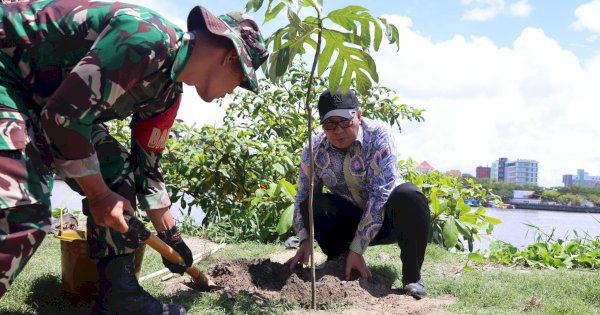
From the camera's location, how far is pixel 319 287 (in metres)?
2.55

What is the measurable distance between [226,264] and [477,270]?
162cm

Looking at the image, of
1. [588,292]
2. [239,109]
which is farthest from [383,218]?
[239,109]

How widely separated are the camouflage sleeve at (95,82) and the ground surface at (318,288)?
1.15 meters

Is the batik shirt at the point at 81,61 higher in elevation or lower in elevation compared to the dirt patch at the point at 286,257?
higher

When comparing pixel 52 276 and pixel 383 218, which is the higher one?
pixel 383 218

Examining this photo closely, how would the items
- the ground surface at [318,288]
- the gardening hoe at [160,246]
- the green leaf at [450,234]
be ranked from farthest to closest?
the green leaf at [450,234] → the ground surface at [318,288] → the gardening hoe at [160,246]

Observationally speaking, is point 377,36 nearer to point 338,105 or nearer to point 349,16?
point 349,16

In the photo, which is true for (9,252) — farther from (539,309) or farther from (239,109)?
(239,109)

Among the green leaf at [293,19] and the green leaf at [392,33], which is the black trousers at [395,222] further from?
the green leaf at [293,19]

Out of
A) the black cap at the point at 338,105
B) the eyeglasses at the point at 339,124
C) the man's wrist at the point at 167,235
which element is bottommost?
the man's wrist at the point at 167,235

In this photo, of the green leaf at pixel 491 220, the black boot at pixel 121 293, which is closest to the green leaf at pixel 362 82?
the black boot at pixel 121 293

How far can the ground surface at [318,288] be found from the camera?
95.4 inches

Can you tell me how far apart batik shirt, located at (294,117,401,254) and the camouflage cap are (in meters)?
1.12

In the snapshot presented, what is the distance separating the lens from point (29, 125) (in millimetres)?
1707
